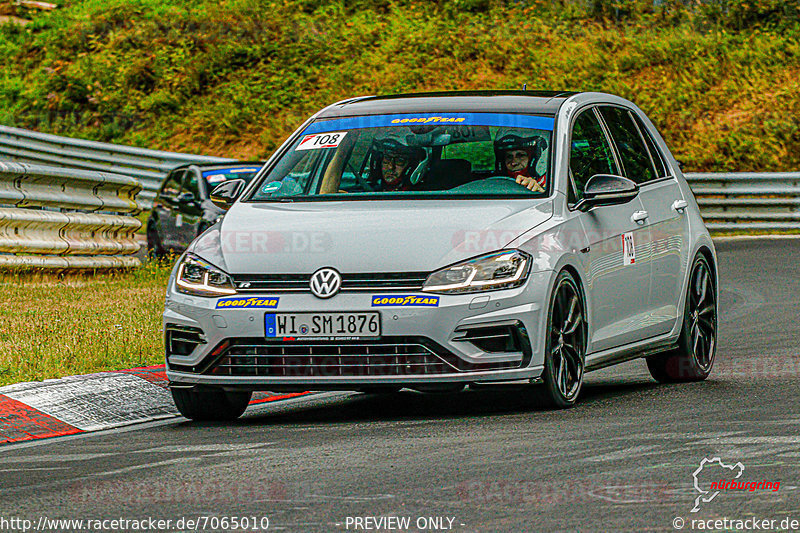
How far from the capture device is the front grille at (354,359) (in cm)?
782

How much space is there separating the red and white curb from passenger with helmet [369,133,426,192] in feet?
5.82

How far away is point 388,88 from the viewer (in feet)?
108

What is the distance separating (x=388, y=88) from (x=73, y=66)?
25.3 feet

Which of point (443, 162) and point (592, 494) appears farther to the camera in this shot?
point (443, 162)

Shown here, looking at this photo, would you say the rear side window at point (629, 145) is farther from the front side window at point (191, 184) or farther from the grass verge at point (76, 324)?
the front side window at point (191, 184)

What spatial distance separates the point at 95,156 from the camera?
3069 cm

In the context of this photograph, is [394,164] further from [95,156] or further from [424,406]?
[95,156]

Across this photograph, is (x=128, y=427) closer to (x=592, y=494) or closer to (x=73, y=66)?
(x=592, y=494)

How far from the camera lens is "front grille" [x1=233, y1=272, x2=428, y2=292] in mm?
7801

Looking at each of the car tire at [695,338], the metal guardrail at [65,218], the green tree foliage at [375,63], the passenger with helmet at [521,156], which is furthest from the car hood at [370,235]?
the green tree foliage at [375,63]

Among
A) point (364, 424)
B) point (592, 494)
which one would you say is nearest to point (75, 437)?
point (364, 424)

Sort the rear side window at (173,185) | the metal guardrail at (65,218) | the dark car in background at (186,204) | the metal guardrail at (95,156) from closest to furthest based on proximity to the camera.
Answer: the metal guardrail at (65,218) < the dark car in background at (186,204) < the rear side window at (173,185) < the metal guardrail at (95,156)

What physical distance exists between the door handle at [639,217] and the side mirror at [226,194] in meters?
2.34

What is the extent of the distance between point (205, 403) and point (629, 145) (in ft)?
10.8
